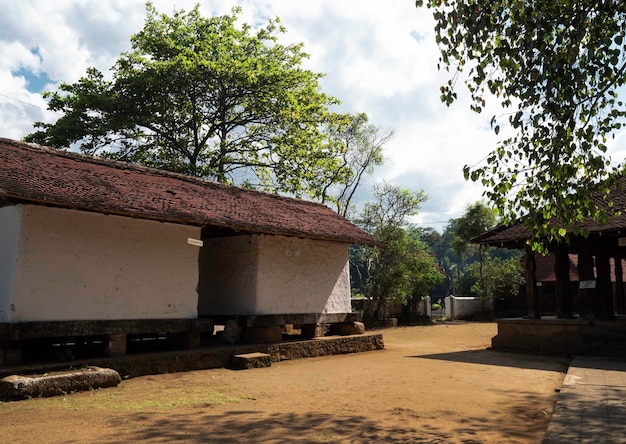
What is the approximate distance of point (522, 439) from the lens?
5.38 m

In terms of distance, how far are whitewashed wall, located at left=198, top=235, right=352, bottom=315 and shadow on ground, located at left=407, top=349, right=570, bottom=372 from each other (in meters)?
3.15

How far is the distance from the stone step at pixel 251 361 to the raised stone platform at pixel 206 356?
0.80 ft

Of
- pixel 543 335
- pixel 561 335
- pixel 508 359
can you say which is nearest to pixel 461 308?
pixel 543 335

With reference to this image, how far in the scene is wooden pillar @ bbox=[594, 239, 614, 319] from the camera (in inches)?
521

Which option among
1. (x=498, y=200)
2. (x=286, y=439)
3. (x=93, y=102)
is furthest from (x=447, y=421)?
(x=93, y=102)

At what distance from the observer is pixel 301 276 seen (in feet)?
42.9

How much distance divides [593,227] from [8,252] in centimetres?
1266

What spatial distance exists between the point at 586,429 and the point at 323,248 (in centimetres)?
899

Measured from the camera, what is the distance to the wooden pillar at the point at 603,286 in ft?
43.4

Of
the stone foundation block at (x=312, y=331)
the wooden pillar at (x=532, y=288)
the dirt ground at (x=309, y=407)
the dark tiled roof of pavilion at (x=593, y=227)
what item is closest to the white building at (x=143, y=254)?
the stone foundation block at (x=312, y=331)

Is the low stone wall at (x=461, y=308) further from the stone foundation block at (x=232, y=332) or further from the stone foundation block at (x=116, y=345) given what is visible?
the stone foundation block at (x=116, y=345)

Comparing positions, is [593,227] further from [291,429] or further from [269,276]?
[291,429]

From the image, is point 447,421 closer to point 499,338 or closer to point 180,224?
point 180,224

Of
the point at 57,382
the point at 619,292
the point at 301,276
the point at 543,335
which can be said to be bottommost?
the point at 57,382
